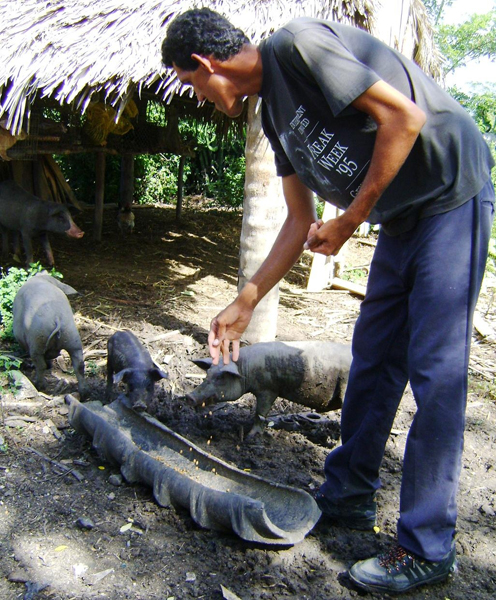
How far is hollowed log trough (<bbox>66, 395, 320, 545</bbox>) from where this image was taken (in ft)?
8.61

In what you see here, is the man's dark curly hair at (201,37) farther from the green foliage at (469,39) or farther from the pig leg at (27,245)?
the green foliage at (469,39)

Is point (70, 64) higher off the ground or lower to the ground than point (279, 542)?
higher

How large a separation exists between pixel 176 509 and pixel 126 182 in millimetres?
8353

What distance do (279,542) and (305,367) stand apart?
150cm

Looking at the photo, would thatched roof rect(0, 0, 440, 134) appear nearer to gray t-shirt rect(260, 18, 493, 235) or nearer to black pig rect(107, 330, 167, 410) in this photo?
black pig rect(107, 330, 167, 410)

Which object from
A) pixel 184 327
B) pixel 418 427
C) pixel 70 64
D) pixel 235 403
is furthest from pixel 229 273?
pixel 418 427

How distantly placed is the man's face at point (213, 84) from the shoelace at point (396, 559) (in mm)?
1900

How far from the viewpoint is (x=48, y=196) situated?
29.3 feet

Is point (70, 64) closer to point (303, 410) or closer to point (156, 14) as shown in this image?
point (156, 14)

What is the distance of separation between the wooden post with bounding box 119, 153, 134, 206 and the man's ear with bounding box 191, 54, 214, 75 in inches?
334

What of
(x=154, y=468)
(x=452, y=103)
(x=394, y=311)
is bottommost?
(x=154, y=468)

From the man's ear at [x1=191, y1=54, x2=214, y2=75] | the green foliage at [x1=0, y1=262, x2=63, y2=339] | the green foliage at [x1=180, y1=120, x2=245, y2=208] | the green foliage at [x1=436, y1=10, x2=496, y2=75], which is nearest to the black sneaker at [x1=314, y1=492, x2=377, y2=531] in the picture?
the man's ear at [x1=191, y1=54, x2=214, y2=75]

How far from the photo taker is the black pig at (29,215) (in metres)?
7.54

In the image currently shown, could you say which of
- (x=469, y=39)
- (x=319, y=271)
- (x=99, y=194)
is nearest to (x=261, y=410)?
(x=319, y=271)
